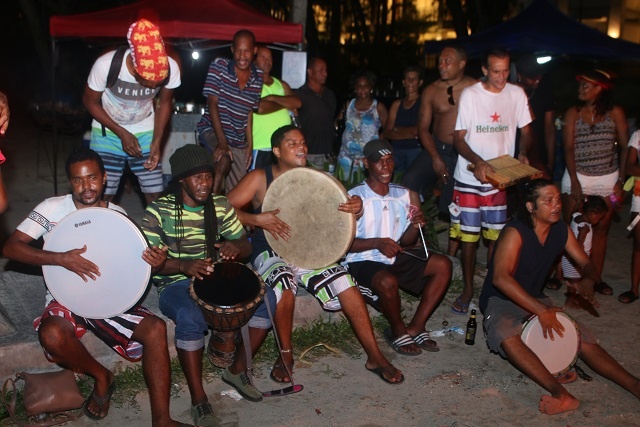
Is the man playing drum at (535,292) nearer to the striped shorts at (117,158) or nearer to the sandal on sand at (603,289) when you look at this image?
the sandal on sand at (603,289)

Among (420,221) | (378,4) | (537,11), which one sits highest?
(378,4)

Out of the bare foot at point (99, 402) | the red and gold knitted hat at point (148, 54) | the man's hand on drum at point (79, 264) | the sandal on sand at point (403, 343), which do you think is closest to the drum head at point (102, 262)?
the man's hand on drum at point (79, 264)

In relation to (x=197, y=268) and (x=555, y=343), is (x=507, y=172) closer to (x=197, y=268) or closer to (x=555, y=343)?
(x=555, y=343)

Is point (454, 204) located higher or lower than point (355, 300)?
higher

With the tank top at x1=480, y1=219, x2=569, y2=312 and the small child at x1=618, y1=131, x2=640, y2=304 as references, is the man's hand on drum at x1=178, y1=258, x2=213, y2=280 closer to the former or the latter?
the tank top at x1=480, y1=219, x2=569, y2=312

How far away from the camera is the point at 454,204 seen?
20.2 feet

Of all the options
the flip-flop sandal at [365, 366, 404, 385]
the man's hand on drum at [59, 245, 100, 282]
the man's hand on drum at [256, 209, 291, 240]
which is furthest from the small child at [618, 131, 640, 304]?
the man's hand on drum at [59, 245, 100, 282]

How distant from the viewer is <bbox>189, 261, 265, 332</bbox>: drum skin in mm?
4051

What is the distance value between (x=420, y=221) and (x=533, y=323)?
113 cm

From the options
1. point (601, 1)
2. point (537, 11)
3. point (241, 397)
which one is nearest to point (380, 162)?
point (241, 397)

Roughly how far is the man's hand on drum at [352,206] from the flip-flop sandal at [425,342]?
3.77ft

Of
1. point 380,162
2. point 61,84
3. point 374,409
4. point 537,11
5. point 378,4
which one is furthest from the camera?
point 378,4

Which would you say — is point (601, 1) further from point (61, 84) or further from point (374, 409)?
point (374, 409)

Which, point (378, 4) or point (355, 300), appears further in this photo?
point (378, 4)
